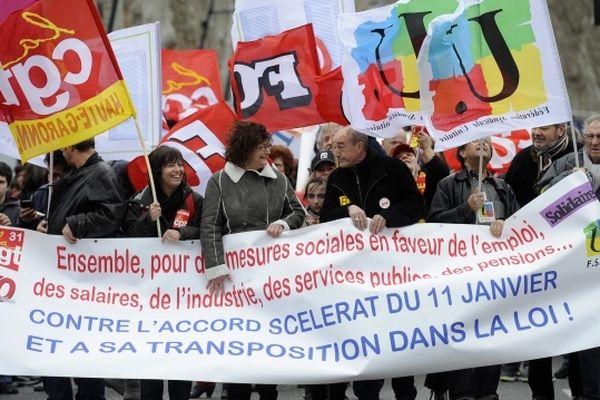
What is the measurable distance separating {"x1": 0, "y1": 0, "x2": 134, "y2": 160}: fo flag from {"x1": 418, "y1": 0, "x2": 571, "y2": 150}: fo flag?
6.29 feet

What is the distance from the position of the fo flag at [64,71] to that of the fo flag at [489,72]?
1.92m

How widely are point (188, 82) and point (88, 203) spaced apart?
18.1 ft

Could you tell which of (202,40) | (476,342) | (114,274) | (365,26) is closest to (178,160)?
(114,274)

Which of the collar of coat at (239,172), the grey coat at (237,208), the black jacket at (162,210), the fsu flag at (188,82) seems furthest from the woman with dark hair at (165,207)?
the fsu flag at (188,82)

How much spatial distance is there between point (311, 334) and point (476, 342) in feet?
3.22

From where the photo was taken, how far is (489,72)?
9312mm

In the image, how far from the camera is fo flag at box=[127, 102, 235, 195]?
11.2 m

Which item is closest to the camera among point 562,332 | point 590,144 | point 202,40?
point 562,332

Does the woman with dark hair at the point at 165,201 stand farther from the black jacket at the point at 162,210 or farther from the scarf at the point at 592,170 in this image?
the scarf at the point at 592,170

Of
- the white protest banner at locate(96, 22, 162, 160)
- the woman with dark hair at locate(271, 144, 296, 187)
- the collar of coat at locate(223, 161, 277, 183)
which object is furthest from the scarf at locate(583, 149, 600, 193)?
the woman with dark hair at locate(271, 144, 296, 187)

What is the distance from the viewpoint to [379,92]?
392 inches

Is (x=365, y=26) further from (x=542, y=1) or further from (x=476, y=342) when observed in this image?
(x=476, y=342)

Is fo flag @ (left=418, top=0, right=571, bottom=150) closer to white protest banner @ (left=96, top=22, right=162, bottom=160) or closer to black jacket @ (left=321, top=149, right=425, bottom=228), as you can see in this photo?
black jacket @ (left=321, top=149, right=425, bottom=228)

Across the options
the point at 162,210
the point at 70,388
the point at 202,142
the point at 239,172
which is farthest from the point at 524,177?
the point at 70,388
